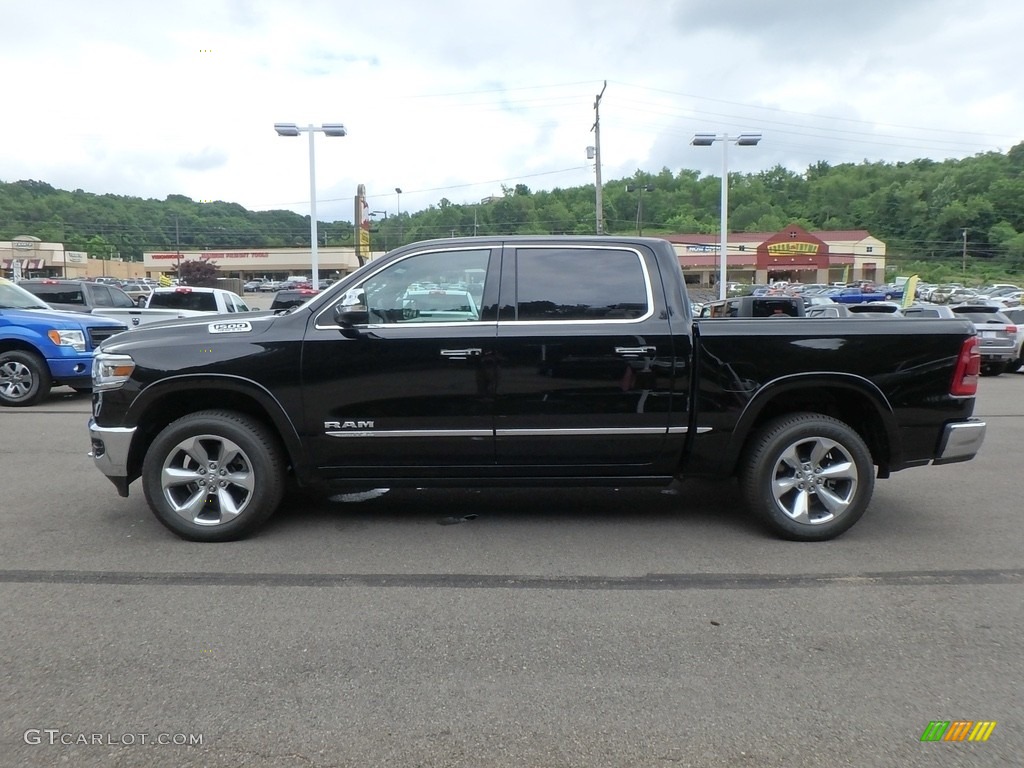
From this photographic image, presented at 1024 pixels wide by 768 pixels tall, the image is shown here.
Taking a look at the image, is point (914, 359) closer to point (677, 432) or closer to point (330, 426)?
point (677, 432)

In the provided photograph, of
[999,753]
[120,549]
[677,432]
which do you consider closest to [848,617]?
[999,753]

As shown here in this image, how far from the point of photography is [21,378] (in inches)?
436

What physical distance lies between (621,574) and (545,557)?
0.52 m

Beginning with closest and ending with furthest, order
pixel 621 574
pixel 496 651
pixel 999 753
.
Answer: pixel 999 753, pixel 496 651, pixel 621 574

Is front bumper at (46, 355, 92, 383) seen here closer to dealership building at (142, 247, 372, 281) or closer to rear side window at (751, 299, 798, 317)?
rear side window at (751, 299, 798, 317)

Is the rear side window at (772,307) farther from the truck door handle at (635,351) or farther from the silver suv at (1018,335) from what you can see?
the silver suv at (1018,335)

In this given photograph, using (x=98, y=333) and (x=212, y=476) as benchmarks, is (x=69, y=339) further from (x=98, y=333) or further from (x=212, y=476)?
(x=212, y=476)

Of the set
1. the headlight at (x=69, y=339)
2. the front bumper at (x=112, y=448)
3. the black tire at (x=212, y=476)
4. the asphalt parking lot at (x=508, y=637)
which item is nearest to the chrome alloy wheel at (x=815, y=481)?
the asphalt parking lot at (x=508, y=637)

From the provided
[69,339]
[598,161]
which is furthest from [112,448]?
[598,161]

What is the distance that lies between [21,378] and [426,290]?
860 cm

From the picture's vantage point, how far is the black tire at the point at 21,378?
11.0m

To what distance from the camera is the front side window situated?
5195 mm

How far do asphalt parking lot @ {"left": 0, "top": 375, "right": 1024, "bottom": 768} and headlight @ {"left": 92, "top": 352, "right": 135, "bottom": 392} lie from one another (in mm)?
1045

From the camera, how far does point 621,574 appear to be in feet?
15.3
